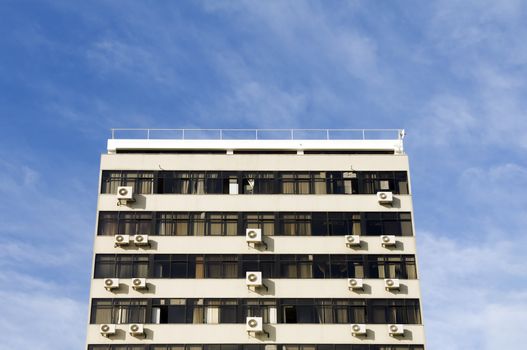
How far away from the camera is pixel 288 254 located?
66.2m

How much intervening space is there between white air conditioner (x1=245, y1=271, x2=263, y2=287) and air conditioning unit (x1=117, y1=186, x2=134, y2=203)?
35.6 ft

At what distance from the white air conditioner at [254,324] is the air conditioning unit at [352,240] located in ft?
28.9

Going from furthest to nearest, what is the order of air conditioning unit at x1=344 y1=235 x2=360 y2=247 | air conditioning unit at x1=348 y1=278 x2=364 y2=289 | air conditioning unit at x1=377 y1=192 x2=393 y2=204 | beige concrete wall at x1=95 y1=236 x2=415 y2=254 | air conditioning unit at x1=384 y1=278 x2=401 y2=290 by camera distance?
1. air conditioning unit at x1=377 y1=192 x2=393 y2=204
2. beige concrete wall at x1=95 y1=236 x2=415 y2=254
3. air conditioning unit at x1=344 y1=235 x2=360 y2=247
4. air conditioning unit at x1=384 y1=278 x2=401 y2=290
5. air conditioning unit at x1=348 y1=278 x2=364 y2=289

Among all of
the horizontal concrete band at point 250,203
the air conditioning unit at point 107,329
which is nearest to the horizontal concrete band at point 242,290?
the air conditioning unit at point 107,329

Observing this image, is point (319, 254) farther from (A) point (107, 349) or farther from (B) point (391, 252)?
(A) point (107, 349)

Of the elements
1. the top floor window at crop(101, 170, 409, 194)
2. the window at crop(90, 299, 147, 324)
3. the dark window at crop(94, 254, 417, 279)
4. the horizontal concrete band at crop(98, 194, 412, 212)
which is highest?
the top floor window at crop(101, 170, 409, 194)

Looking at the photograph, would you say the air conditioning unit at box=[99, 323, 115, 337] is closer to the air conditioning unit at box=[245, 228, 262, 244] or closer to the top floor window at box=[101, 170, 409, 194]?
the top floor window at box=[101, 170, 409, 194]

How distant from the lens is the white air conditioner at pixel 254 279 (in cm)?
6450

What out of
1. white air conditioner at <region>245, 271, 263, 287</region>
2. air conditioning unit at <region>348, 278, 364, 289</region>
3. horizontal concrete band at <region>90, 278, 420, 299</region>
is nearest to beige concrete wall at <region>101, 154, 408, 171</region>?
white air conditioner at <region>245, 271, 263, 287</region>

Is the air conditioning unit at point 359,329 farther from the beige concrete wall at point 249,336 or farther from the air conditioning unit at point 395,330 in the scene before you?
the air conditioning unit at point 395,330

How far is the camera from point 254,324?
2493 inches

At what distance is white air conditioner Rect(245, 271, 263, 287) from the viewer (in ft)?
212

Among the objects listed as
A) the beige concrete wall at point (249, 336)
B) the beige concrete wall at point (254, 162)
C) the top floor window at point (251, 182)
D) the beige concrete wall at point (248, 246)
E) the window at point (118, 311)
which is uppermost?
the beige concrete wall at point (254, 162)

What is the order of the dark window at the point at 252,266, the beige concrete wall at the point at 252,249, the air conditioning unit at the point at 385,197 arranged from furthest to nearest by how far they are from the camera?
1. the air conditioning unit at the point at 385,197
2. the dark window at the point at 252,266
3. the beige concrete wall at the point at 252,249
